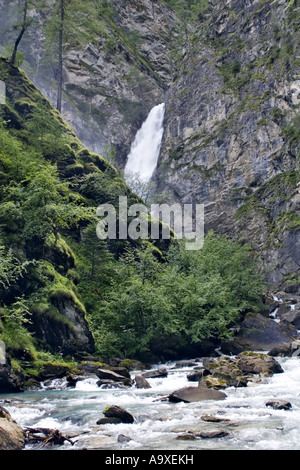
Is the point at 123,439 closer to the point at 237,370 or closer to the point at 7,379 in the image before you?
the point at 7,379

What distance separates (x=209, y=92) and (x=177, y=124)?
695cm

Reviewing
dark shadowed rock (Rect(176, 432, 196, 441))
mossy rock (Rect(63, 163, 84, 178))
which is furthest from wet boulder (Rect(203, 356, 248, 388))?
mossy rock (Rect(63, 163, 84, 178))

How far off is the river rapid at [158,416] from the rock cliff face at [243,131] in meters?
29.9

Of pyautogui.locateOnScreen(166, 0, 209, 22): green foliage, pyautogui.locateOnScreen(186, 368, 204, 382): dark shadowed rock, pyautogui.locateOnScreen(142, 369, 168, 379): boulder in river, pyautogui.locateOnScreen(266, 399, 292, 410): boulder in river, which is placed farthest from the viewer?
pyautogui.locateOnScreen(166, 0, 209, 22): green foliage

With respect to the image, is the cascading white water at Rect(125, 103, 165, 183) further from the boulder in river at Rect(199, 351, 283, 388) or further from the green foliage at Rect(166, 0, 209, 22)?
the boulder in river at Rect(199, 351, 283, 388)

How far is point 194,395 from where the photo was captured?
42.4 feet

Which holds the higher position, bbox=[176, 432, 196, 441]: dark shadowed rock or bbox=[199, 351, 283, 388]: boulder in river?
bbox=[176, 432, 196, 441]: dark shadowed rock

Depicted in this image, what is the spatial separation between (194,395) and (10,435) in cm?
632

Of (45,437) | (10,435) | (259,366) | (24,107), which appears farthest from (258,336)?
(24,107)

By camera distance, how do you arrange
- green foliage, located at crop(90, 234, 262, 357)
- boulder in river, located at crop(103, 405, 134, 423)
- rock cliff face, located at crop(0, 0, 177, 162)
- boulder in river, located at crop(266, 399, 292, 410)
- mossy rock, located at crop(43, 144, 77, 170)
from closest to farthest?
boulder in river, located at crop(103, 405, 134, 423), boulder in river, located at crop(266, 399, 292, 410), green foliage, located at crop(90, 234, 262, 357), mossy rock, located at crop(43, 144, 77, 170), rock cliff face, located at crop(0, 0, 177, 162)

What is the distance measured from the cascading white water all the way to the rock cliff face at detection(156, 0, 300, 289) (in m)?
2.65

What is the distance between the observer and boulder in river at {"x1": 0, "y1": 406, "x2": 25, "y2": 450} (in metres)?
7.96

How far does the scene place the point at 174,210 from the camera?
194 ft

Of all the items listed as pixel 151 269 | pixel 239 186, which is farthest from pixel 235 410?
pixel 239 186
